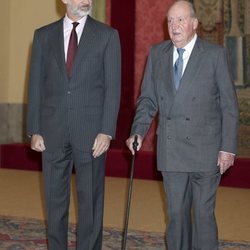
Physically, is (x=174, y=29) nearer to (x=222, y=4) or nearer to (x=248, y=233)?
(x=248, y=233)

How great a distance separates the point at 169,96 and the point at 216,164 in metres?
0.50

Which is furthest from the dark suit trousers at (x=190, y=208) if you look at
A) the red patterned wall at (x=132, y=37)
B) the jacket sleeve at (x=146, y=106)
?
the red patterned wall at (x=132, y=37)

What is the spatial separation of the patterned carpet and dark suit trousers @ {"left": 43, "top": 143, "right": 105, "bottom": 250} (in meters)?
0.96

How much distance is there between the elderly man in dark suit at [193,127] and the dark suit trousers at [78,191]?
1.04ft

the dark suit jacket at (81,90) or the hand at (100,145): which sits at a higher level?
the dark suit jacket at (81,90)

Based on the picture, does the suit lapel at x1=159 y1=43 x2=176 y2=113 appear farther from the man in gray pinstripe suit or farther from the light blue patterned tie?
the man in gray pinstripe suit

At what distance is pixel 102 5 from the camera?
34.9 feet

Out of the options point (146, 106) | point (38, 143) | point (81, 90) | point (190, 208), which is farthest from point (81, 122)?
point (190, 208)

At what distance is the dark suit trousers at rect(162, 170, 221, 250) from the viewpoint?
394 cm

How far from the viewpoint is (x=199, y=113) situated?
3.94m

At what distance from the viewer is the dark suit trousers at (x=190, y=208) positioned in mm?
3938

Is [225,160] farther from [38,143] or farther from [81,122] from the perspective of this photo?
[38,143]

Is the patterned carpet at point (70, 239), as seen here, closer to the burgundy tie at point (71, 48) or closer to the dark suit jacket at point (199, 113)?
the dark suit jacket at point (199, 113)

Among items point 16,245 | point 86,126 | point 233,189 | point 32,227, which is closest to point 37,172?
point 233,189
